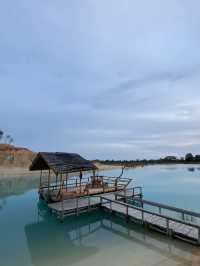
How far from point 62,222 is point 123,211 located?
323 centimetres

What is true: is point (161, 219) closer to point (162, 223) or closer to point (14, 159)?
point (162, 223)

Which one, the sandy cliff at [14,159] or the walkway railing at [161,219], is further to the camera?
the sandy cliff at [14,159]

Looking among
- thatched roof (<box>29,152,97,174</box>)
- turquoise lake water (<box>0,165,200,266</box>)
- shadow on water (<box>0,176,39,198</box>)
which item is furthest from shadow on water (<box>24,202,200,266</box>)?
shadow on water (<box>0,176,39,198</box>)

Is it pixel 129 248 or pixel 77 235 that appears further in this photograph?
pixel 77 235

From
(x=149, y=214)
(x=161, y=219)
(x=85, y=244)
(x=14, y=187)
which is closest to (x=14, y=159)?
(x=14, y=187)

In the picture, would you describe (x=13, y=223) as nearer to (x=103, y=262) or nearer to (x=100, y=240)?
(x=100, y=240)

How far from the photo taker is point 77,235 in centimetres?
1016

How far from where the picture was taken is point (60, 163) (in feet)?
48.4

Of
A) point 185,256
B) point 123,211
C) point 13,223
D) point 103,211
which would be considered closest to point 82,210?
point 103,211

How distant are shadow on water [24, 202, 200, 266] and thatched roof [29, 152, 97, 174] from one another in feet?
9.43

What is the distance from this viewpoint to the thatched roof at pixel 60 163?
14.3m

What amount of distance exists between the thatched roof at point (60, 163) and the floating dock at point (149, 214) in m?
1.97

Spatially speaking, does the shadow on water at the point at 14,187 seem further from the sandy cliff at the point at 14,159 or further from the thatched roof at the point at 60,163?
the sandy cliff at the point at 14,159

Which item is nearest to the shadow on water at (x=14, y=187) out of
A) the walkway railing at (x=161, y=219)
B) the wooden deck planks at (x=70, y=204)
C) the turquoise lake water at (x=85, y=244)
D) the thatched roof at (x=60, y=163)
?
the thatched roof at (x=60, y=163)
